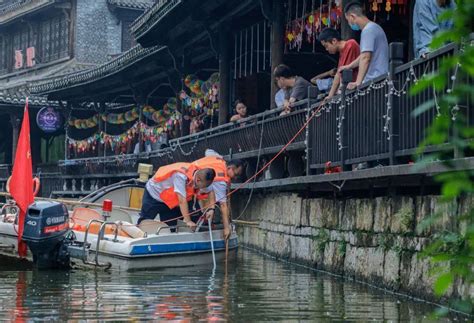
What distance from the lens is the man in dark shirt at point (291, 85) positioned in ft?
45.6

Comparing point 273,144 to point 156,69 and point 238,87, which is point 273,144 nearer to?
point 238,87

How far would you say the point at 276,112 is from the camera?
14.8 m

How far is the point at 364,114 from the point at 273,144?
487 centimetres

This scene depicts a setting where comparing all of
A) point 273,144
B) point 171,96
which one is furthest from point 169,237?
point 171,96

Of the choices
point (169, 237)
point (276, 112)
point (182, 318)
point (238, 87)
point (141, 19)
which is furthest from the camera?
point (141, 19)

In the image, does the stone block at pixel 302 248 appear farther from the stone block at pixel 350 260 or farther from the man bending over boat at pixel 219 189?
the stone block at pixel 350 260

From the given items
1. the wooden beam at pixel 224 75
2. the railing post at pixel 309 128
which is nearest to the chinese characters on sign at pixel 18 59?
the wooden beam at pixel 224 75

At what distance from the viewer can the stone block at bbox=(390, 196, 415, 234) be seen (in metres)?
9.32

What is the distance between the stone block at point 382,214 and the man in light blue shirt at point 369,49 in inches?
48.4

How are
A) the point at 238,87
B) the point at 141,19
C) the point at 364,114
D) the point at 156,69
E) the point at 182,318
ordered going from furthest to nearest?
the point at 156,69
the point at 141,19
the point at 238,87
the point at 364,114
the point at 182,318

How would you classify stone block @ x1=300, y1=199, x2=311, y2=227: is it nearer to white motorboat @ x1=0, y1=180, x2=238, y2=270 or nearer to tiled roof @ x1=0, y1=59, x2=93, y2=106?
white motorboat @ x1=0, y1=180, x2=238, y2=270

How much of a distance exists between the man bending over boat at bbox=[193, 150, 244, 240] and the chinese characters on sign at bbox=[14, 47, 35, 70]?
103 feet

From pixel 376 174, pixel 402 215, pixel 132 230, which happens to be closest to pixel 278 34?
pixel 132 230

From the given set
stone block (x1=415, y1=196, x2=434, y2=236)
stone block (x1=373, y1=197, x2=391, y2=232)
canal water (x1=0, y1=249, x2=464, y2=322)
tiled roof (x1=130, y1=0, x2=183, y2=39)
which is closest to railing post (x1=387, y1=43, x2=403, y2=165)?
stone block (x1=415, y1=196, x2=434, y2=236)
